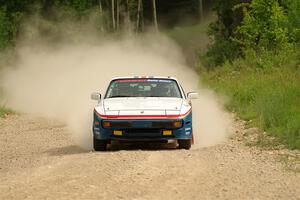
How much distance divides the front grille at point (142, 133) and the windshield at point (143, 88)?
1789mm

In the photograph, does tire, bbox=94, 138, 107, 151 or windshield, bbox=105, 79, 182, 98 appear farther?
windshield, bbox=105, 79, 182, 98

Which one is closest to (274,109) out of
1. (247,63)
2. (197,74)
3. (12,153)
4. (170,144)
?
(170,144)

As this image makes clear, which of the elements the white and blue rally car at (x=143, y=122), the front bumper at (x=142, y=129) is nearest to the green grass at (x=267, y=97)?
the white and blue rally car at (x=143, y=122)

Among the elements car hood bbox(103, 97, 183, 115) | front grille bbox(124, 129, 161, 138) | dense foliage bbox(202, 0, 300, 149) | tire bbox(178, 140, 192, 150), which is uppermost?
car hood bbox(103, 97, 183, 115)

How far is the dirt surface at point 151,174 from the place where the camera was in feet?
31.4

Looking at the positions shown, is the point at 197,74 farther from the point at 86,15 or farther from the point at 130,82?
the point at 86,15

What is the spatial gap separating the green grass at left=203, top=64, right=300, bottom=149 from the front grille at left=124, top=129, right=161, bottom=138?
2.41 metres

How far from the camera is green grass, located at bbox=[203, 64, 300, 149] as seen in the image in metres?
15.7

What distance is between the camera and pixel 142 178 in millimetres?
10594

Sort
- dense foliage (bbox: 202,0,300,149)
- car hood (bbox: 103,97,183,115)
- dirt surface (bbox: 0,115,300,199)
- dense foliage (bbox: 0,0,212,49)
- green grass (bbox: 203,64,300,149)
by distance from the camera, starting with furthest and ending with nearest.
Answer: dense foliage (bbox: 0,0,212,49), dense foliage (bbox: 202,0,300,149), green grass (bbox: 203,64,300,149), car hood (bbox: 103,97,183,115), dirt surface (bbox: 0,115,300,199)

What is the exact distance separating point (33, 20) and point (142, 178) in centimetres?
5730

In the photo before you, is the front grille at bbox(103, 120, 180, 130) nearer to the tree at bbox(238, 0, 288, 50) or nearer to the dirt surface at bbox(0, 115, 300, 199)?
→ the dirt surface at bbox(0, 115, 300, 199)

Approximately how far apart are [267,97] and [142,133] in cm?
639

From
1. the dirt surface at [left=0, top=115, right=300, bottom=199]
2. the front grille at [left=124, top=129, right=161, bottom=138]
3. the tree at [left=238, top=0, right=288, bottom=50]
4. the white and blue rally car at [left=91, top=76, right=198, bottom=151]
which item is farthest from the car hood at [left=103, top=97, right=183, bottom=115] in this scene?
the tree at [left=238, top=0, right=288, bottom=50]
